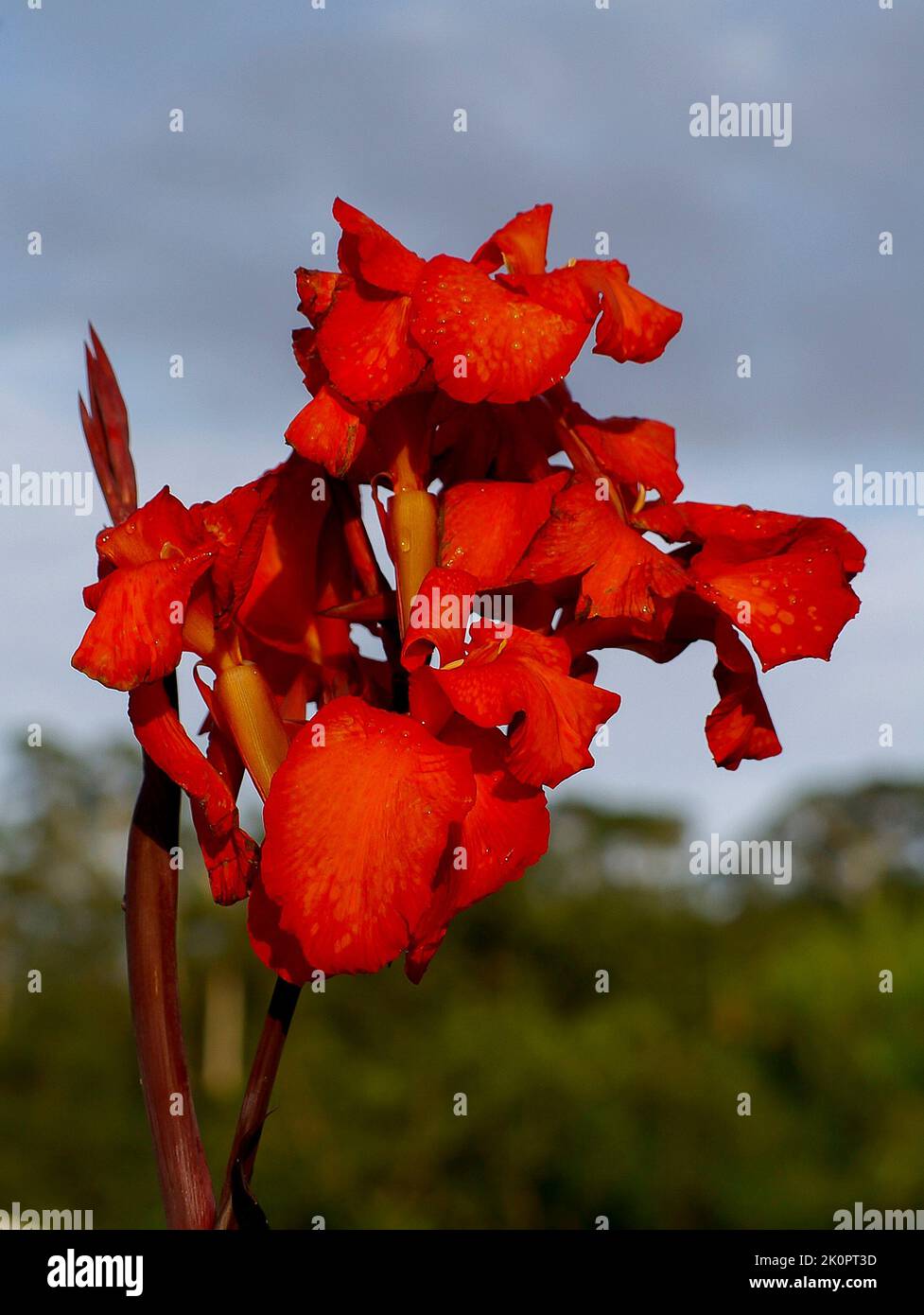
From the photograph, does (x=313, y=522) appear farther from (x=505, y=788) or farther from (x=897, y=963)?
(x=897, y=963)

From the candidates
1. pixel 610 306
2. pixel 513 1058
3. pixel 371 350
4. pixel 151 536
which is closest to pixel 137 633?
pixel 151 536

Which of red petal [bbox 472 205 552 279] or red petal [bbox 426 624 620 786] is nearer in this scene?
red petal [bbox 426 624 620 786]

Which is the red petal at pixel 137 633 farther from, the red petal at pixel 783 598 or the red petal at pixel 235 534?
the red petal at pixel 783 598

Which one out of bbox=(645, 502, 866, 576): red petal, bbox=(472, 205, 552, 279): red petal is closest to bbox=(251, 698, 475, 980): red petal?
bbox=(645, 502, 866, 576): red petal

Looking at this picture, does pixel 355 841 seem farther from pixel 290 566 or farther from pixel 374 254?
pixel 374 254
